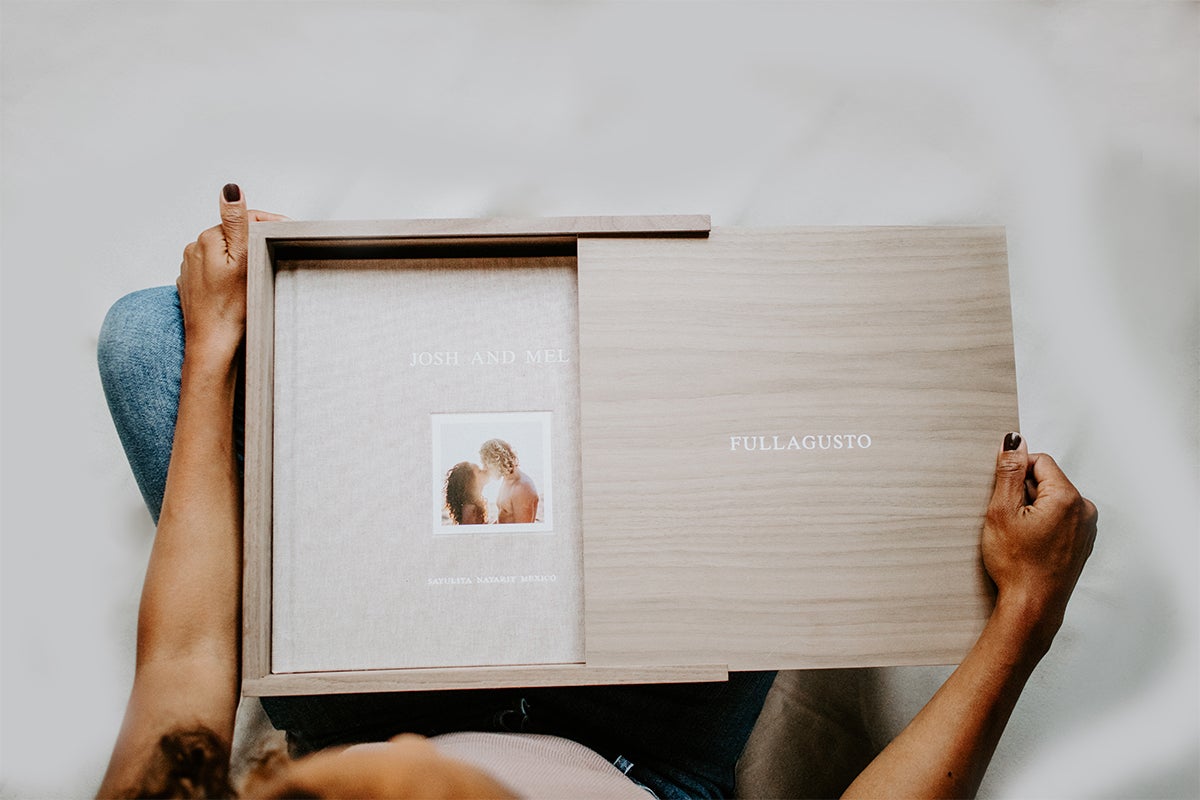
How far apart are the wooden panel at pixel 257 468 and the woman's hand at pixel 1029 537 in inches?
24.4

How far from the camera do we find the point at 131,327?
2.38 feet

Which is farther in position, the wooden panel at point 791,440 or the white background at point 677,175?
the white background at point 677,175

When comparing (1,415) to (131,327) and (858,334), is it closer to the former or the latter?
(131,327)

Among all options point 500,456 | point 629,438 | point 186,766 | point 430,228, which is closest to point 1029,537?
point 629,438

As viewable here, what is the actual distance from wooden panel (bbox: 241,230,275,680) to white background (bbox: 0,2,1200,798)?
40 cm

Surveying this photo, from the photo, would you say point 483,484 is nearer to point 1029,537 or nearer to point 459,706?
point 459,706

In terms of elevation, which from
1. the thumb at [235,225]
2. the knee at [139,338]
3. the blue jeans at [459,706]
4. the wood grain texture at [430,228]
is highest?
the thumb at [235,225]

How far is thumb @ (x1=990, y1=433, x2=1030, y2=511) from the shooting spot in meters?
0.64

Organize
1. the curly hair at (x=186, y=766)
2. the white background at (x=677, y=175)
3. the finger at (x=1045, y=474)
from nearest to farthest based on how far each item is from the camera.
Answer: the curly hair at (x=186, y=766) < the finger at (x=1045, y=474) < the white background at (x=677, y=175)

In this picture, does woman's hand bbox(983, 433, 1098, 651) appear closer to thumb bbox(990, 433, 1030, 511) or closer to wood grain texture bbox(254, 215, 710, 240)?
thumb bbox(990, 433, 1030, 511)

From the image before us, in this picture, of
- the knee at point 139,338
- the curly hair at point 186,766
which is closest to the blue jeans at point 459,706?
the knee at point 139,338

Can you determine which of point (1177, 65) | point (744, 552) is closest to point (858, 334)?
point (744, 552)

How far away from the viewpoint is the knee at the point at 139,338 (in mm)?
717

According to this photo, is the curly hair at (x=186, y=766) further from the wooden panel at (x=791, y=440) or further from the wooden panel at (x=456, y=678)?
the wooden panel at (x=791, y=440)
